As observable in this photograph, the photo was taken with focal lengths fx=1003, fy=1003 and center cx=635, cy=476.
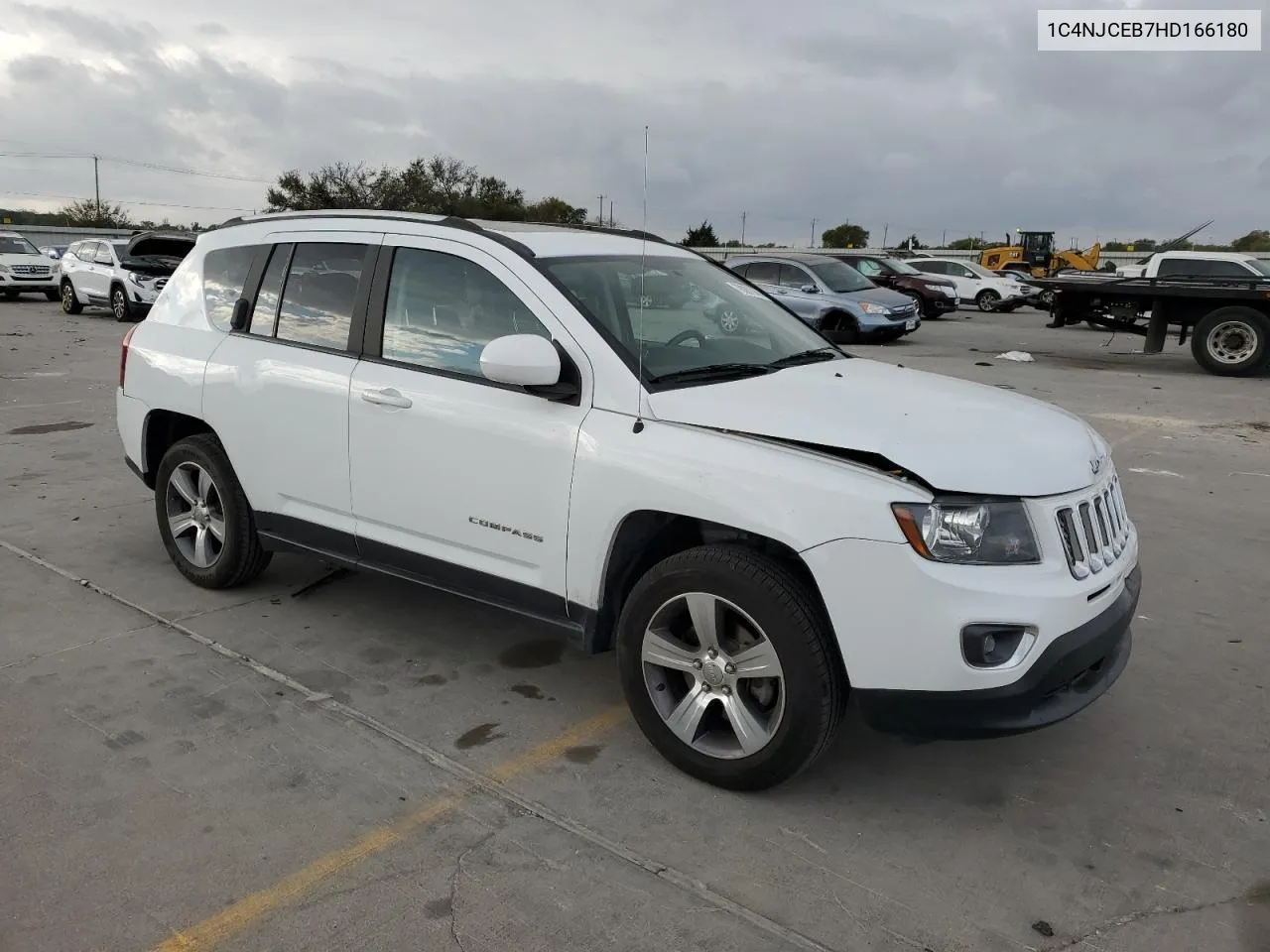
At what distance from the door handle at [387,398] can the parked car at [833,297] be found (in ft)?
44.3

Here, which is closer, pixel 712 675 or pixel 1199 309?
Result: pixel 712 675

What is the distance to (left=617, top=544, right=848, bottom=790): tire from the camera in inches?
115

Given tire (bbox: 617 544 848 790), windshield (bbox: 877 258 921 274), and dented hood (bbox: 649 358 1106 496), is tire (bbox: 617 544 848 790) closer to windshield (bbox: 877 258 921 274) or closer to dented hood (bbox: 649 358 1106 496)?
dented hood (bbox: 649 358 1106 496)

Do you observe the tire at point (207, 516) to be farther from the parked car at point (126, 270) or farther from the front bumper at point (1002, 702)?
the parked car at point (126, 270)

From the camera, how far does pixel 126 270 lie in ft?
63.5

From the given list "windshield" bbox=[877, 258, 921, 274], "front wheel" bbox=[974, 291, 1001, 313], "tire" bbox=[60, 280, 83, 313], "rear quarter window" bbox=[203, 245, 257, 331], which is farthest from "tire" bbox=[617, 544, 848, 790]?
"front wheel" bbox=[974, 291, 1001, 313]

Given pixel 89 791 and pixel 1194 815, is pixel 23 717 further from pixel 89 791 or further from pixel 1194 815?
pixel 1194 815

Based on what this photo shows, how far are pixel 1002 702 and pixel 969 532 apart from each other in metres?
0.49

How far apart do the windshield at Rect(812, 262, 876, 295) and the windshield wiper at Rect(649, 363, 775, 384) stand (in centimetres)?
1438

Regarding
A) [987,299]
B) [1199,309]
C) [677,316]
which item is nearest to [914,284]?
[987,299]

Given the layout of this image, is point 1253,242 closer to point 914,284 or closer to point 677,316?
point 914,284

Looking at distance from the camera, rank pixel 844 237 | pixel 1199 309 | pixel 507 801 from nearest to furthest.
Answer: pixel 507 801
pixel 1199 309
pixel 844 237

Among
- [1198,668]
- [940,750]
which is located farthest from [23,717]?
[1198,668]

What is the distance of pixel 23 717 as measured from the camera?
355cm
